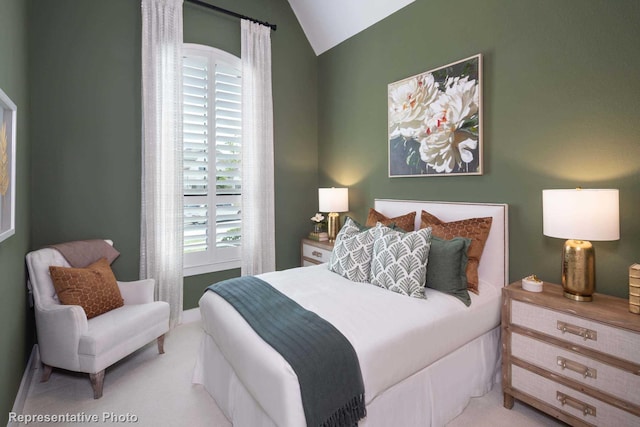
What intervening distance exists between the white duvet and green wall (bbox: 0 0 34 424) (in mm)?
1043

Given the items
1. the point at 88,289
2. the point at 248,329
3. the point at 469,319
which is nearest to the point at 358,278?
the point at 469,319

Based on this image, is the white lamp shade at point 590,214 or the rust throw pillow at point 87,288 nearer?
the white lamp shade at point 590,214

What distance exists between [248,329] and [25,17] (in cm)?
294

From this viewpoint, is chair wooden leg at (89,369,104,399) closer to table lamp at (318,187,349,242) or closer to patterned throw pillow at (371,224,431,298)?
patterned throw pillow at (371,224,431,298)

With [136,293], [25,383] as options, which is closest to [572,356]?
[136,293]

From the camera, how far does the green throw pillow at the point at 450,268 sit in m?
2.16

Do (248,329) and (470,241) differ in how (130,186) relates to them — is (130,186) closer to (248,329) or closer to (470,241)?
(248,329)

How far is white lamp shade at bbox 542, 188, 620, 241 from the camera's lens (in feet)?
5.58

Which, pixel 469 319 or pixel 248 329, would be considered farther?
pixel 469 319

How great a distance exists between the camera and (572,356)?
1.79 metres

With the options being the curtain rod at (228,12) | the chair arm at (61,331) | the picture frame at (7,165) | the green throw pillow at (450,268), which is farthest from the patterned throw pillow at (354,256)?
the curtain rod at (228,12)

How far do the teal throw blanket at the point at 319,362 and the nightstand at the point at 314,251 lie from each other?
6.04ft

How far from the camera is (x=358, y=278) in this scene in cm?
242

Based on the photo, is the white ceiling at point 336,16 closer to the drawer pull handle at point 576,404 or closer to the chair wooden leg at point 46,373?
the drawer pull handle at point 576,404
